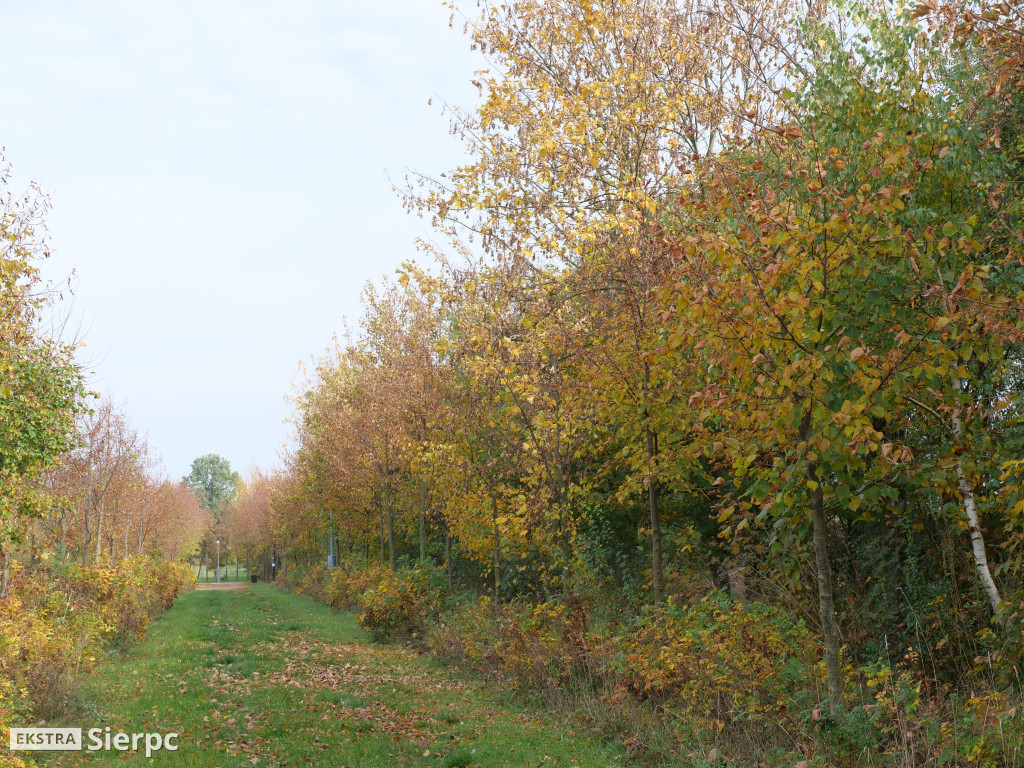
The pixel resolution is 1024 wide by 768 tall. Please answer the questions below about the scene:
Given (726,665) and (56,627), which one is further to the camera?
(56,627)

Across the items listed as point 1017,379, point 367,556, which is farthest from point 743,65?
point 367,556

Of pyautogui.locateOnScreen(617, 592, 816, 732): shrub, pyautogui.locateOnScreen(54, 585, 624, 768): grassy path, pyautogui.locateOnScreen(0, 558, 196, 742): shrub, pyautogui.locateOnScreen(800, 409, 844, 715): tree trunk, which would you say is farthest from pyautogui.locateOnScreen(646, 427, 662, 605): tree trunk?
pyautogui.locateOnScreen(0, 558, 196, 742): shrub

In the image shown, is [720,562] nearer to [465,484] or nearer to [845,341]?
[465,484]

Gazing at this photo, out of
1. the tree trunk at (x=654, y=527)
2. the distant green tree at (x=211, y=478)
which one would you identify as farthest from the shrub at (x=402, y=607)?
the distant green tree at (x=211, y=478)

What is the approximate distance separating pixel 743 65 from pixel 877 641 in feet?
33.2

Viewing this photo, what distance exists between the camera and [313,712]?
35.5ft

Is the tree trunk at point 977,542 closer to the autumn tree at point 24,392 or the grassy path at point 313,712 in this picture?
the grassy path at point 313,712

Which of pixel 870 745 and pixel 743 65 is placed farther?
pixel 743 65

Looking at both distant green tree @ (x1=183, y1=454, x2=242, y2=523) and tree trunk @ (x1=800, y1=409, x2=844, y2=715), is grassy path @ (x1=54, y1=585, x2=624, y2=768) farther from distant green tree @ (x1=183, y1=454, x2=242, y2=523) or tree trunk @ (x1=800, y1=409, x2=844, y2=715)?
distant green tree @ (x1=183, y1=454, x2=242, y2=523)

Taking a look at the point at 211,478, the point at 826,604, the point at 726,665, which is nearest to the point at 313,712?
the point at 726,665

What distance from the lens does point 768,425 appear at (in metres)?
6.34

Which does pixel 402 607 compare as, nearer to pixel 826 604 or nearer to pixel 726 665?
pixel 726 665

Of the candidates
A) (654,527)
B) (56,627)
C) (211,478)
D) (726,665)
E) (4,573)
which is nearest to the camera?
(726,665)

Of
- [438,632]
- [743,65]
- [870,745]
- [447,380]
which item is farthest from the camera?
[447,380]
